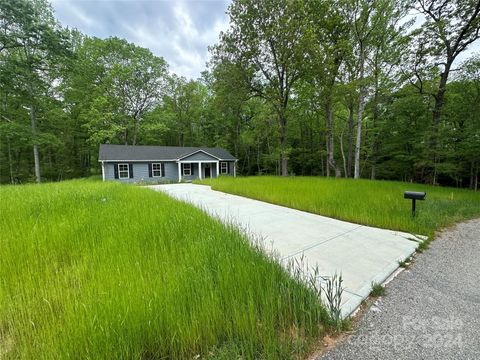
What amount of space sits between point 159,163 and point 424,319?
73.4 feet

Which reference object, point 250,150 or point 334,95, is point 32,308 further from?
point 250,150

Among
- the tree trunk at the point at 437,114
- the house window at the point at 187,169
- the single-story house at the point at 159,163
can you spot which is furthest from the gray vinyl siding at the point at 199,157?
the tree trunk at the point at 437,114

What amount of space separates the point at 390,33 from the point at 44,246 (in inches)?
875

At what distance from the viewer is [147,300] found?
1736 millimetres

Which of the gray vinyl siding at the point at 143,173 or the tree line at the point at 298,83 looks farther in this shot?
the gray vinyl siding at the point at 143,173

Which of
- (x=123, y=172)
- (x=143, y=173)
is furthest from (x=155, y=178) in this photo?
(x=123, y=172)

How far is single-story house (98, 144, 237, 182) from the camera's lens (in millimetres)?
19453

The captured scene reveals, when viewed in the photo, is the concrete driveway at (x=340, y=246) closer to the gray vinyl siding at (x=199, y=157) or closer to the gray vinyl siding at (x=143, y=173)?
the gray vinyl siding at (x=143, y=173)

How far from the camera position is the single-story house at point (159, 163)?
19453 millimetres

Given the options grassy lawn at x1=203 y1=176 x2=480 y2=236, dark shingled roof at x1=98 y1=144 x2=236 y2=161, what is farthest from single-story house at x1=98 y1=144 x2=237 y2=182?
grassy lawn at x1=203 y1=176 x2=480 y2=236

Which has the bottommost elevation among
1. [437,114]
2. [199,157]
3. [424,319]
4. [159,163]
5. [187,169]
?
[424,319]

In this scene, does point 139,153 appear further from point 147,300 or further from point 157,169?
point 147,300

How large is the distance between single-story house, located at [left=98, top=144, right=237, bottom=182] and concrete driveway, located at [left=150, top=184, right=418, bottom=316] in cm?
1780

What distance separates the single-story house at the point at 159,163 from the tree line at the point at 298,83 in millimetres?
4736
